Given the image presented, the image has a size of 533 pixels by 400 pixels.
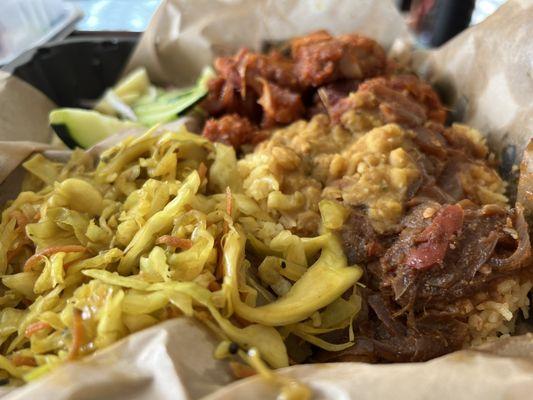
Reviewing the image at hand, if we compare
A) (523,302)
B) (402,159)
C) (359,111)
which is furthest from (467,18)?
(523,302)

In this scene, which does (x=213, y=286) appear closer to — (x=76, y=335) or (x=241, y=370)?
(x=241, y=370)

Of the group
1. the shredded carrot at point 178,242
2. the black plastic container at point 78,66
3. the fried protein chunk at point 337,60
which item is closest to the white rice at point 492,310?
the shredded carrot at point 178,242

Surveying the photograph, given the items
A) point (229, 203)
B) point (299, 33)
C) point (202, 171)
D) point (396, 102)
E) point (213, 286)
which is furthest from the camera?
Answer: point (299, 33)

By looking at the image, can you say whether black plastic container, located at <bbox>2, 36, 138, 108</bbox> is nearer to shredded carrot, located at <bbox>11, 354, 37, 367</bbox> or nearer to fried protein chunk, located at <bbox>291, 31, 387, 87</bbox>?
fried protein chunk, located at <bbox>291, 31, 387, 87</bbox>

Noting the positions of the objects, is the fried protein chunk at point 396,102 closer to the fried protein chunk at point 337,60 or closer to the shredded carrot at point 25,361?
the fried protein chunk at point 337,60

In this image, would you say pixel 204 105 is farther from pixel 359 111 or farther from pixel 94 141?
pixel 359 111

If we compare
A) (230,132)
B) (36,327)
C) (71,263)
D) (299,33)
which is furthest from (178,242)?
(299,33)

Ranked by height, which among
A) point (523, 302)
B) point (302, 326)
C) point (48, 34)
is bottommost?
point (523, 302)
